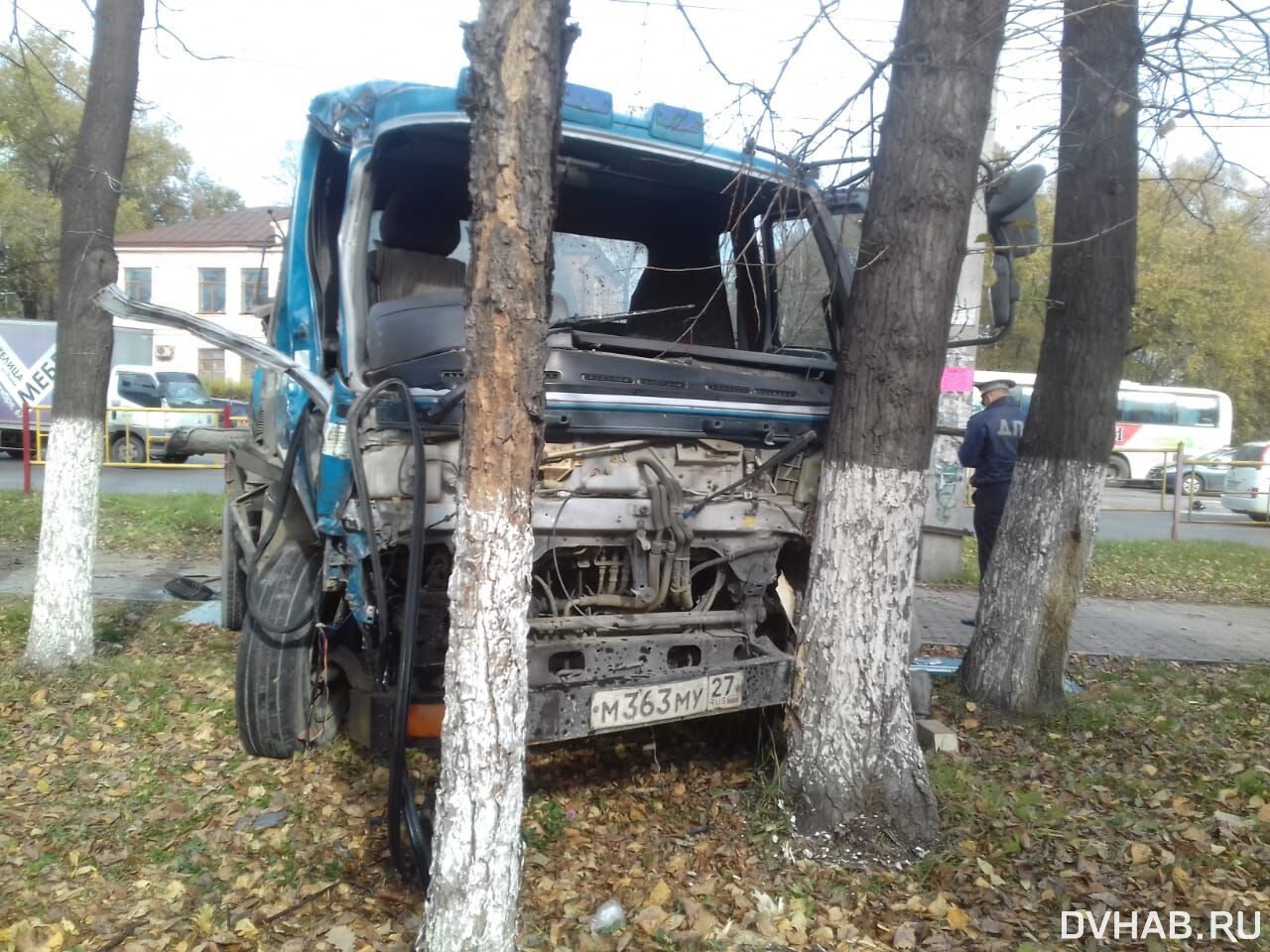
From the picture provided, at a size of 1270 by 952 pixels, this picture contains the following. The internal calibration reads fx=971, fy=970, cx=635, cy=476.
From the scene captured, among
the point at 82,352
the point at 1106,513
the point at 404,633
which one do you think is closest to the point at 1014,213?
the point at 404,633

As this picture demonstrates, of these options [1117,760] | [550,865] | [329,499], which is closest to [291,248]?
[329,499]

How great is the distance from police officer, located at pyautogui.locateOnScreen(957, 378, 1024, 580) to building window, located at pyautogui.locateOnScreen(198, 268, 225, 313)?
40.9 metres

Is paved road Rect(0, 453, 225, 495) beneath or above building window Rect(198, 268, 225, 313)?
beneath

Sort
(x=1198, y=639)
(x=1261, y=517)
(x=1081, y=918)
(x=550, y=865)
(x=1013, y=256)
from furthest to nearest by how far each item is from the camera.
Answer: (x=1261, y=517)
(x=1198, y=639)
(x=1013, y=256)
(x=550, y=865)
(x=1081, y=918)

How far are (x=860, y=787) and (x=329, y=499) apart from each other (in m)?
2.22

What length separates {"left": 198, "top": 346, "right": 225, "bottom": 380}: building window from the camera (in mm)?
41569

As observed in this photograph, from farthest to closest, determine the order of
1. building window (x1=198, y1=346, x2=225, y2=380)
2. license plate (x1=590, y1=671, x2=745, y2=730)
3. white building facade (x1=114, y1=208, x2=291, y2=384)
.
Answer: building window (x1=198, y1=346, x2=225, y2=380)
white building facade (x1=114, y1=208, x2=291, y2=384)
license plate (x1=590, y1=671, x2=745, y2=730)

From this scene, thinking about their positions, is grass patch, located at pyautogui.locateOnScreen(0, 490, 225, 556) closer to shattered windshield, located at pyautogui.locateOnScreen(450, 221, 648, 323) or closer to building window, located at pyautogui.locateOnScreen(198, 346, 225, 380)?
shattered windshield, located at pyautogui.locateOnScreen(450, 221, 648, 323)

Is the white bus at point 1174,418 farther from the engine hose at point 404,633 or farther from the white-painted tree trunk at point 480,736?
the white-painted tree trunk at point 480,736

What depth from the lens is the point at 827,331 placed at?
4.87 meters

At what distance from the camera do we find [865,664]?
140 inches

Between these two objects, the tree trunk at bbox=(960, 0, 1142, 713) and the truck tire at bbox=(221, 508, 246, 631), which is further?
the truck tire at bbox=(221, 508, 246, 631)

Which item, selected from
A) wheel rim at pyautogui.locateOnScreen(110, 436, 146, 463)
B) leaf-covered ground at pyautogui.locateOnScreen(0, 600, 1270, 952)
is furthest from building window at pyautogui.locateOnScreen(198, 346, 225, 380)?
leaf-covered ground at pyautogui.locateOnScreen(0, 600, 1270, 952)

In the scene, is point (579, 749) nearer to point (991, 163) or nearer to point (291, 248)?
point (291, 248)
